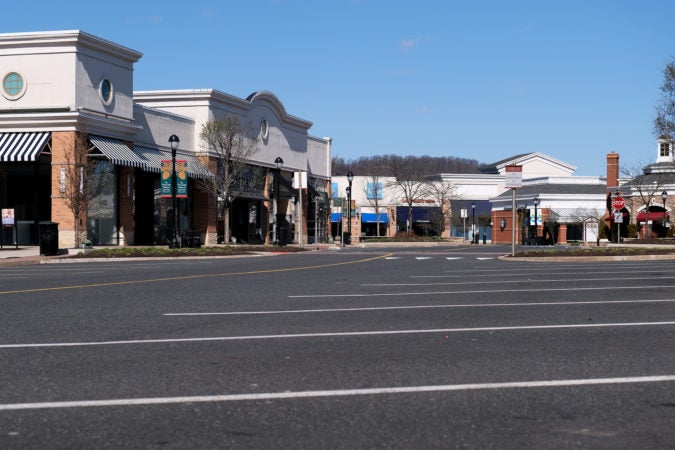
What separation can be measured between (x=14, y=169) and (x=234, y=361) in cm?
3506

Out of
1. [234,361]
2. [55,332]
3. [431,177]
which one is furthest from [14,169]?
[431,177]

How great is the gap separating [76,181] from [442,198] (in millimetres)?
56896

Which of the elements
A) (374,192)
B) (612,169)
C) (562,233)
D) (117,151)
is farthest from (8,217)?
(612,169)

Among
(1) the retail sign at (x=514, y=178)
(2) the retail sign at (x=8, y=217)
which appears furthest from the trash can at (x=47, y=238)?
(1) the retail sign at (x=514, y=178)

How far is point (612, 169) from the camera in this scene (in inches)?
3113

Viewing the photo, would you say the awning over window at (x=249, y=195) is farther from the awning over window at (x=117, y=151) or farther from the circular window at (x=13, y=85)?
the circular window at (x=13, y=85)

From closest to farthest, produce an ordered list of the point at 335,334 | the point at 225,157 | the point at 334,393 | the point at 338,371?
the point at 334,393
the point at 338,371
the point at 335,334
the point at 225,157

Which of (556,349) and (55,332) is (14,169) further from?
(556,349)

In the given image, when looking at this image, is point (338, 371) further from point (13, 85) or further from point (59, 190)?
point (13, 85)

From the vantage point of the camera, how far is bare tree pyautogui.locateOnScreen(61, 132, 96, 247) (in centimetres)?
3656

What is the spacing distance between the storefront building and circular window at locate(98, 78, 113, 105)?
5cm

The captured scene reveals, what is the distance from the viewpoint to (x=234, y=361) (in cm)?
768

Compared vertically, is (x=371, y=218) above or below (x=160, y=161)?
below

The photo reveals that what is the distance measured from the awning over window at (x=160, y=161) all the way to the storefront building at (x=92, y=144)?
0.26 feet
